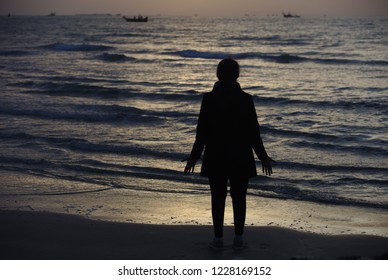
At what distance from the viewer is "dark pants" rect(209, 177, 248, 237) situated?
558cm

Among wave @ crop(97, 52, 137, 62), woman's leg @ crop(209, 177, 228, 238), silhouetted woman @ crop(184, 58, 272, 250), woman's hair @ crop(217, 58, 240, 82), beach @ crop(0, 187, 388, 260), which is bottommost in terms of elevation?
wave @ crop(97, 52, 137, 62)

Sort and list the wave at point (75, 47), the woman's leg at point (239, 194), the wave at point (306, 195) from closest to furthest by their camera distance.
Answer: the woman's leg at point (239, 194), the wave at point (306, 195), the wave at point (75, 47)

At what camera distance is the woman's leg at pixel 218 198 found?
5.60 meters

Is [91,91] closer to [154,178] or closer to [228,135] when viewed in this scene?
[154,178]

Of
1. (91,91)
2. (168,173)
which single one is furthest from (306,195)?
(91,91)

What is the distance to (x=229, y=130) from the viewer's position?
18.0ft

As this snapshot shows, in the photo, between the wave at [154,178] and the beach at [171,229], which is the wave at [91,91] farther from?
the beach at [171,229]

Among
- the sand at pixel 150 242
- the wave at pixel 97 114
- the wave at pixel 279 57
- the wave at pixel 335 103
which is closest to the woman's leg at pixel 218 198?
the sand at pixel 150 242

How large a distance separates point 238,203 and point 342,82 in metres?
19.0

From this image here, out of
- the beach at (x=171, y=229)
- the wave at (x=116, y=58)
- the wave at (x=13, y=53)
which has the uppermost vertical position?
the beach at (x=171, y=229)

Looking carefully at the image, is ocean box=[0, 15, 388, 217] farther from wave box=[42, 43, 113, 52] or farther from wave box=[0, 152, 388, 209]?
wave box=[42, 43, 113, 52]

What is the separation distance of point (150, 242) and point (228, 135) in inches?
54.0

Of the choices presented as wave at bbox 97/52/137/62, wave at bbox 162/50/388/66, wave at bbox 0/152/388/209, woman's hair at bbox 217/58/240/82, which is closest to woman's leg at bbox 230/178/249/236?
woman's hair at bbox 217/58/240/82

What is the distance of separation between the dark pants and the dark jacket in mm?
Answer: 73
